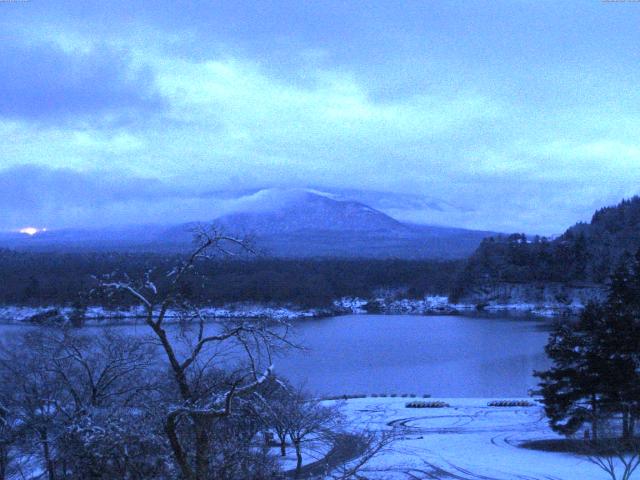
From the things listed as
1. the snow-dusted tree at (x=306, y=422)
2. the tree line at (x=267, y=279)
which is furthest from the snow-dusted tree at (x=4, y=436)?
the tree line at (x=267, y=279)

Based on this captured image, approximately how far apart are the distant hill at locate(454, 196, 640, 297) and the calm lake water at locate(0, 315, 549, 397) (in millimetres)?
16470

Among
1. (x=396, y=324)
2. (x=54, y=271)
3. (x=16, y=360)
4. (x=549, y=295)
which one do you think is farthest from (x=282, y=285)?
(x=16, y=360)

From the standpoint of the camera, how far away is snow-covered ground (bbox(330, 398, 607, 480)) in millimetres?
9156

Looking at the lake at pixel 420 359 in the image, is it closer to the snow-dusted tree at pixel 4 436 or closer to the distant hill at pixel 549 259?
the snow-dusted tree at pixel 4 436

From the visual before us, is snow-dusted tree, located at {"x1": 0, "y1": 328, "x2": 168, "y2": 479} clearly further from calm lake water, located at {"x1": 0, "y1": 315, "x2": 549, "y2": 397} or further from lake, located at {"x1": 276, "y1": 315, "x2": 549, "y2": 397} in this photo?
lake, located at {"x1": 276, "y1": 315, "x2": 549, "y2": 397}

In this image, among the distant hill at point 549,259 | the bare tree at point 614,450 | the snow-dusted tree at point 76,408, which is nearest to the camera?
the snow-dusted tree at point 76,408

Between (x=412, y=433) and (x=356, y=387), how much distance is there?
652 cm

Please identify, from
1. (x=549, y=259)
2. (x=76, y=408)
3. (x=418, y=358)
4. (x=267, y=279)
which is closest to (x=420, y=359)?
(x=418, y=358)

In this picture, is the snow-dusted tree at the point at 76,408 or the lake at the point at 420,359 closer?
the snow-dusted tree at the point at 76,408

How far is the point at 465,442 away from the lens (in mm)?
11977

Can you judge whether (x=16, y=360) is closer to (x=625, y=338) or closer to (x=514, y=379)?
(x=625, y=338)

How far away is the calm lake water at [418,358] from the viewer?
780 inches

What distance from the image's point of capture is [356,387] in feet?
64.1

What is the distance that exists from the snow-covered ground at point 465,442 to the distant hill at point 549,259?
38889mm
